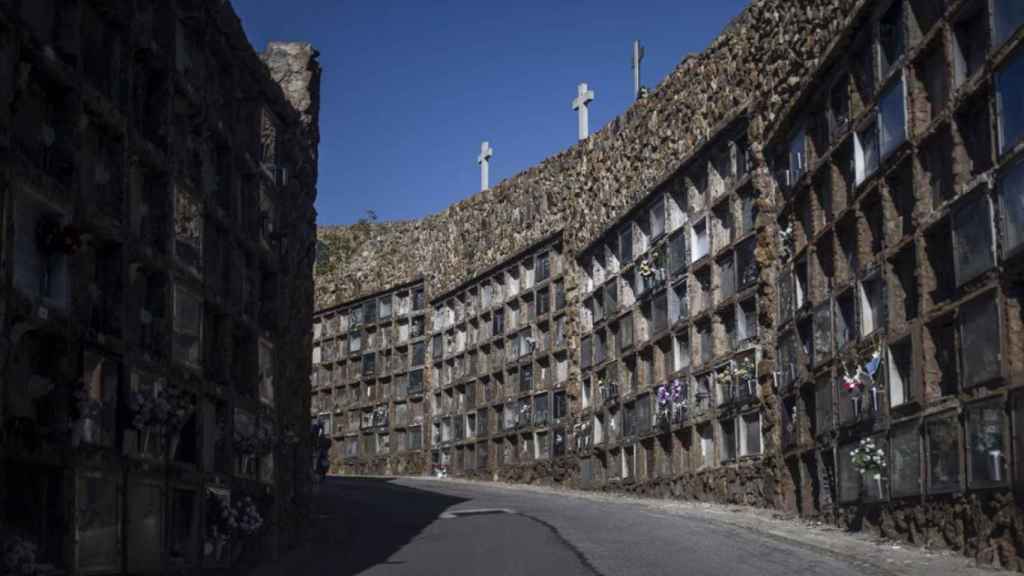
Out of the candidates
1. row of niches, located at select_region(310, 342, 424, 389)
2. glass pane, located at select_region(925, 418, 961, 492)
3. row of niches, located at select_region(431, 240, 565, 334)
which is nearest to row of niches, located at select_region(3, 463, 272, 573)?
glass pane, located at select_region(925, 418, 961, 492)

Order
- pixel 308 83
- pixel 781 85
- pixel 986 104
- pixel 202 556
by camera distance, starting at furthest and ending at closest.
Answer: pixel 308 83 < pixel 781 85 < pixel 202 556 < pixel 986 104

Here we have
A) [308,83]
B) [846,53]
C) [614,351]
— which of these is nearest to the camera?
[846,53]

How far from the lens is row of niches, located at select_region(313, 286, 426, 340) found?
1367 inches

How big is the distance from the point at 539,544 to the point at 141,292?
191 inches

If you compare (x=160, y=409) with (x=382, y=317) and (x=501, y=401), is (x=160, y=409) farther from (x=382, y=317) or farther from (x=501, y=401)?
(x=382, y=317)

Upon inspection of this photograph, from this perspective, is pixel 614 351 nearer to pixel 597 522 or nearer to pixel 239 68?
pixel 597 522

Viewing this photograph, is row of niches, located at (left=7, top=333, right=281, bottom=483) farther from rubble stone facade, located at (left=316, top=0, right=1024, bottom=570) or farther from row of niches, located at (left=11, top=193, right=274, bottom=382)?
rubble stone facade, located at (left=316, top=0, right=1024, bottom=570)

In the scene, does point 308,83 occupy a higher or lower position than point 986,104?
higher

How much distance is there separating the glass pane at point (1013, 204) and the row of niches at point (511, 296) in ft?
58.7

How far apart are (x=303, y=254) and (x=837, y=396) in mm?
8084

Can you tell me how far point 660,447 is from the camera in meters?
23.0

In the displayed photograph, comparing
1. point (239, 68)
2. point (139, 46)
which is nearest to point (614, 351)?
point (239, 68)

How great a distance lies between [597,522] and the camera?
53.9ft

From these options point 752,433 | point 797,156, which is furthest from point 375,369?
point 797,156
